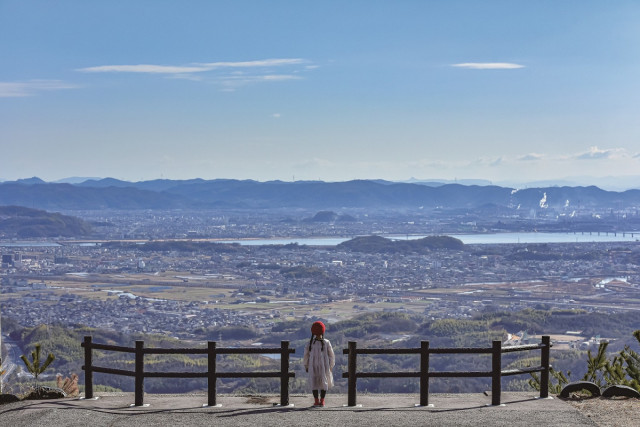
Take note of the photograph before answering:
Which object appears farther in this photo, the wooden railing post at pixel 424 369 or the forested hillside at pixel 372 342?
the forested hillside at pixel 372 342

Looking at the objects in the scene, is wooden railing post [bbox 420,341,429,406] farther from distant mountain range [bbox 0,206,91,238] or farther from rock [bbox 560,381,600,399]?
distant mountain range [bbox 0,206,91,238]

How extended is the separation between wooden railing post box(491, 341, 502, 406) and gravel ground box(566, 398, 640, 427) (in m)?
1.24

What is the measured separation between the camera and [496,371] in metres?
13.1

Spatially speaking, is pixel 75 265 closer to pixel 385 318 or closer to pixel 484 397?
pixel 385 318

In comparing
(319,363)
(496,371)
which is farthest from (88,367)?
Answer: (496,371)

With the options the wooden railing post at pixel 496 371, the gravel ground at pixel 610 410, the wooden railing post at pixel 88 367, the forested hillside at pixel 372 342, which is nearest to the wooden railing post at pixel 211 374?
the wooden railing post at pixel 88 367

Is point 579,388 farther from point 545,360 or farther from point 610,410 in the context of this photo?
point 610,410

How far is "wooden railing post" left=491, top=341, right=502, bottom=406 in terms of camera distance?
13062mm

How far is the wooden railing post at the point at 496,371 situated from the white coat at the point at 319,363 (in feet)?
8.53

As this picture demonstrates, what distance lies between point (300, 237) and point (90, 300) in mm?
81037

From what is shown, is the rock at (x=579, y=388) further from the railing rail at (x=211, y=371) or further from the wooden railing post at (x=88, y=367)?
the wooden railing post at (x=88, y=367)

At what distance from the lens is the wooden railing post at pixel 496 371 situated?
13062 mm

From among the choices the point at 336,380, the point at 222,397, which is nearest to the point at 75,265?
the point at 336,380

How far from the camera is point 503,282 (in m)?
90.2
